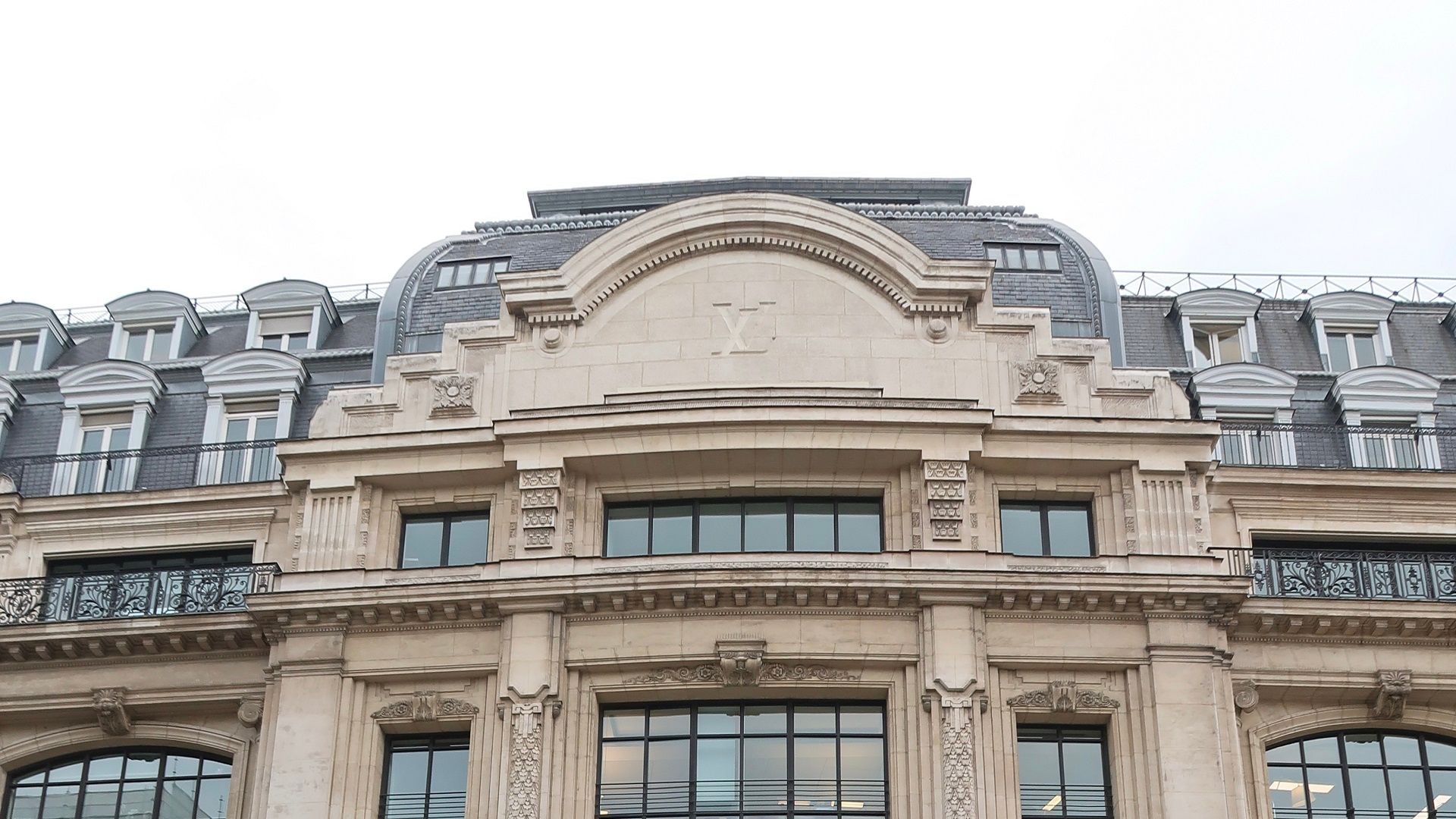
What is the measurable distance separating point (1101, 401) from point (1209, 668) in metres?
4.12

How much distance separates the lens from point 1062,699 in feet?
80.3

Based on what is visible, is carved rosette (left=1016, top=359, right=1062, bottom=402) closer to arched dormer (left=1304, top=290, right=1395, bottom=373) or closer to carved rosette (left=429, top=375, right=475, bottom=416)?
arched dormer (left=1304, top=290, right=1395, bottom=373)

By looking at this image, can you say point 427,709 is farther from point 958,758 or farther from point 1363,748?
point 1363,748

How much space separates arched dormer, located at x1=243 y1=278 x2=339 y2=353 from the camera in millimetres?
32188

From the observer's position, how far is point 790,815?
78.9ft

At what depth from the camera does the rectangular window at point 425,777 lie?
24688mm

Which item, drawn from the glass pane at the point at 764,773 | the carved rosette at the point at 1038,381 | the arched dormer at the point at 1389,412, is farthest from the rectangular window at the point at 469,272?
the arched dormer at the point at 1389,412

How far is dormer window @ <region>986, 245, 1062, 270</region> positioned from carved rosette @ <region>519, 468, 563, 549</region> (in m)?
8.61

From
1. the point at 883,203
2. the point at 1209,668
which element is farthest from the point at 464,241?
the point at 1209,668

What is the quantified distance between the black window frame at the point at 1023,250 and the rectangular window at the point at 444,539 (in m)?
9.43

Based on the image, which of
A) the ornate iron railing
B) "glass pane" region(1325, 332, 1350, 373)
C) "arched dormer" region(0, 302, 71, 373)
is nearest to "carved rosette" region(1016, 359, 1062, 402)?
"glass pane" region(1325, 332, 1350, 373)

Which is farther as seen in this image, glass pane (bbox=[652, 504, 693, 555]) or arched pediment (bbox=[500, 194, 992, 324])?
arched pediment (bbox=[500, 194, 992, 324])

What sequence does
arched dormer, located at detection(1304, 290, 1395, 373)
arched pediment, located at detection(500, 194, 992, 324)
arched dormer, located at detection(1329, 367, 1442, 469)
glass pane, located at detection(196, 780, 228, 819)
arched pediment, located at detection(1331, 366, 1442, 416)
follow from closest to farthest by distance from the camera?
glass pane, located at detection(196, 780, 228, 819) < arched pediment, located at detection(500, 194, 992, 324) < arched dormer, located at detection(1329, 367, 1442, 469) < arched pediment, located at detection(1331, 366, 1442, 416) < arched dormer, located at detection(1304, 290, 1395, 373)

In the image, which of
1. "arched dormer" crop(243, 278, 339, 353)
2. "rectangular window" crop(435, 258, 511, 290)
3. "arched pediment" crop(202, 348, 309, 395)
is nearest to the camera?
"arched pediment" crop(202, 348, 309, 395)
